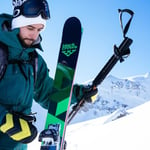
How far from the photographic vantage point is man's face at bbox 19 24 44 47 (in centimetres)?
304

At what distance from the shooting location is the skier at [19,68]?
2721mm

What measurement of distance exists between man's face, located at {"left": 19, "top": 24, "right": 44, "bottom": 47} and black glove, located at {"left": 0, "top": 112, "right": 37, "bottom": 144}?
704 millimetres

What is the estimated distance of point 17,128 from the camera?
267cm

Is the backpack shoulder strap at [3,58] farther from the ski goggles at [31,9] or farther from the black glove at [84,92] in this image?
the black glove at [84,92]

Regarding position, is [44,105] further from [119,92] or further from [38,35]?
[119,92]

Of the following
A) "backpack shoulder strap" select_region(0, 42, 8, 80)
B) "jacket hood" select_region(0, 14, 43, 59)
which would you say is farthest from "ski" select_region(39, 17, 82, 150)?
"backpack shoulder strap" select_region(0, 42, 8, 80)

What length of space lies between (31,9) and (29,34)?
10.1 inches

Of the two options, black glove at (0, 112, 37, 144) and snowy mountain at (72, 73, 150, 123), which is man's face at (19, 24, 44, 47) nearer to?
black glove at (0, 112, 37, 144)

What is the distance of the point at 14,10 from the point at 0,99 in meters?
0.93

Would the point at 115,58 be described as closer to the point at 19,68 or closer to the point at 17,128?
the point at 19,68

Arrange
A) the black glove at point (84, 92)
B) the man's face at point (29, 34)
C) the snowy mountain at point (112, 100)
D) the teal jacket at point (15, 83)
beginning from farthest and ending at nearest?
1. the snowy mountain at point (112, 100)
2. the black glove at point (84, 92)
3. the man's face at point (29, 34)
4. the teal jacket at point (15, 83)

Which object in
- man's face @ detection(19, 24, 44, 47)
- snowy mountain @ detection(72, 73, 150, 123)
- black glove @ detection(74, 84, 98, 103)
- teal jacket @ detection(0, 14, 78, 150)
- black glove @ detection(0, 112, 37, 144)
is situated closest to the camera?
black glove @ detection(0, 112, 37, 144)

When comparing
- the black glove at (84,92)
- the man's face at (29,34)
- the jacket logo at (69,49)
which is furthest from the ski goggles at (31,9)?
the black glove at (84,92)

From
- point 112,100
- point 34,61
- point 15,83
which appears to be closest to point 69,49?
point 34,61
